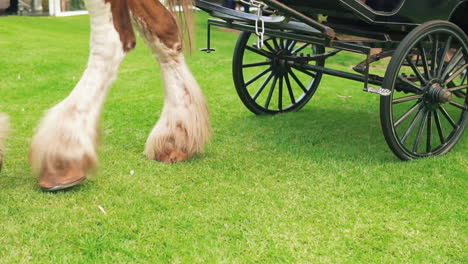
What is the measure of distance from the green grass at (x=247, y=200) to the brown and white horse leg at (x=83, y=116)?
0.37ft

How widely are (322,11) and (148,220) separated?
1.74m

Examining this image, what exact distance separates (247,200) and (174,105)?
694mm

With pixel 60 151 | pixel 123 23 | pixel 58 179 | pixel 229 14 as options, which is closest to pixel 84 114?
pixel 60 151

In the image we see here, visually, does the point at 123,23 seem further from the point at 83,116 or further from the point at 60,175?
the point at 60,175

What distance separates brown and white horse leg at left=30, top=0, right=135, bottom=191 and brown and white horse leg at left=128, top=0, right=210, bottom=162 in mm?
267

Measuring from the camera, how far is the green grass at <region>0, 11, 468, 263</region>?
81.0 inches

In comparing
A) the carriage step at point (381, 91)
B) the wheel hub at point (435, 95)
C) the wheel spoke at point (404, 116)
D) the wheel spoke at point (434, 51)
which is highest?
the wheel spoke at point (434, 51)

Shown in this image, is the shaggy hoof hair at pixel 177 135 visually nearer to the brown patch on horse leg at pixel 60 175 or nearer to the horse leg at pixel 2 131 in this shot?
the brown patch on horse leg at pixel 60 175

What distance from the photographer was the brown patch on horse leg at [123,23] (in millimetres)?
2488

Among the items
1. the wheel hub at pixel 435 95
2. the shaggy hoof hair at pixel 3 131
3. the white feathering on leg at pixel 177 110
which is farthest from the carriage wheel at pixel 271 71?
the shaggy hoof hair at pixel 3 131

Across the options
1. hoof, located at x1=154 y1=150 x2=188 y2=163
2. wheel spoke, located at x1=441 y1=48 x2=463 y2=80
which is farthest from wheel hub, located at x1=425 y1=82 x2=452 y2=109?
hoof, located at x1=154 y1=150 x2=188 y2=163

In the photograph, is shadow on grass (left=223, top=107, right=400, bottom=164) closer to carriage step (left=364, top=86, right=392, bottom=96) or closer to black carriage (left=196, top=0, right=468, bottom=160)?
black carriage (left=196, top=0, right=468, bottom=160)

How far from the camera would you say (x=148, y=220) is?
7.41 ft

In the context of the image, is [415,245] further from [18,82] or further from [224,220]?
[18,82]
